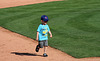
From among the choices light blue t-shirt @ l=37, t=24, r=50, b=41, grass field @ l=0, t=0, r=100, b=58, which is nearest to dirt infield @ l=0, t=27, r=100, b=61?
grass field @ l=0, t=0, r=100, b=58

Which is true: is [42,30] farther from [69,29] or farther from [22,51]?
[69,29]

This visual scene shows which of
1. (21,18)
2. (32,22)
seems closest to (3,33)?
(32,22)

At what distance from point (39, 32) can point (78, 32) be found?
16.0ft

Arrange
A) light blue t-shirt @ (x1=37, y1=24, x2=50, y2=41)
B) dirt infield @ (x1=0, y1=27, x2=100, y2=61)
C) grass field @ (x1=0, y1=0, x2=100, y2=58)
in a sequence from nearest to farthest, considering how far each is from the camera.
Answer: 1. light blue t-shirt @ (x1=37, y1=24, x2=50, y2=41)
2. dirt infield @ (x1=0, y1=27, x2=100, y2=61)
3. grass field @ (x1=0, y1=0, x2=100, y2=58)

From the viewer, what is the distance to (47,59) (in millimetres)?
10414

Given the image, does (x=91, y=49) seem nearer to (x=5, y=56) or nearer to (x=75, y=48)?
Result: (x=75, y=48)

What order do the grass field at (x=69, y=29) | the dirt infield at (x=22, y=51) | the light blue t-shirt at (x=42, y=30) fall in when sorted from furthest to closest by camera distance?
the grass field at (x=69, y=29) < the dirt infield at (x=22, y=51) < the light blue t-shirt at (x=42, y=30)

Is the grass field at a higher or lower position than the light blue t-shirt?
lower

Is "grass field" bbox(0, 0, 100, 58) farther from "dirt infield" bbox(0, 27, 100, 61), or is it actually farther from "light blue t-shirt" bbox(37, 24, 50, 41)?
"light blue t-shirt" bbox(37, 24, 50, 41)

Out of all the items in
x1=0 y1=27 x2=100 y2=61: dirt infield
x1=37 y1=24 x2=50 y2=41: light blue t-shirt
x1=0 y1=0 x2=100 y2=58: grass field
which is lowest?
x1=0 y1=27 x2=100 y2=61: dirt infield

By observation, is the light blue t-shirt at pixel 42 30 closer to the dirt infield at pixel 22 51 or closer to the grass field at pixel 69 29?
the dirt infield at pixel 22 51

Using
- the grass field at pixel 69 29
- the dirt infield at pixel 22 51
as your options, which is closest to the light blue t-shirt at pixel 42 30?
the dirt infield at pixel 22 51

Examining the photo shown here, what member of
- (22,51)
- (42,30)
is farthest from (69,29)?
(42,30)

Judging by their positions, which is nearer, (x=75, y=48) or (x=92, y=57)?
(x=92, y=57)
